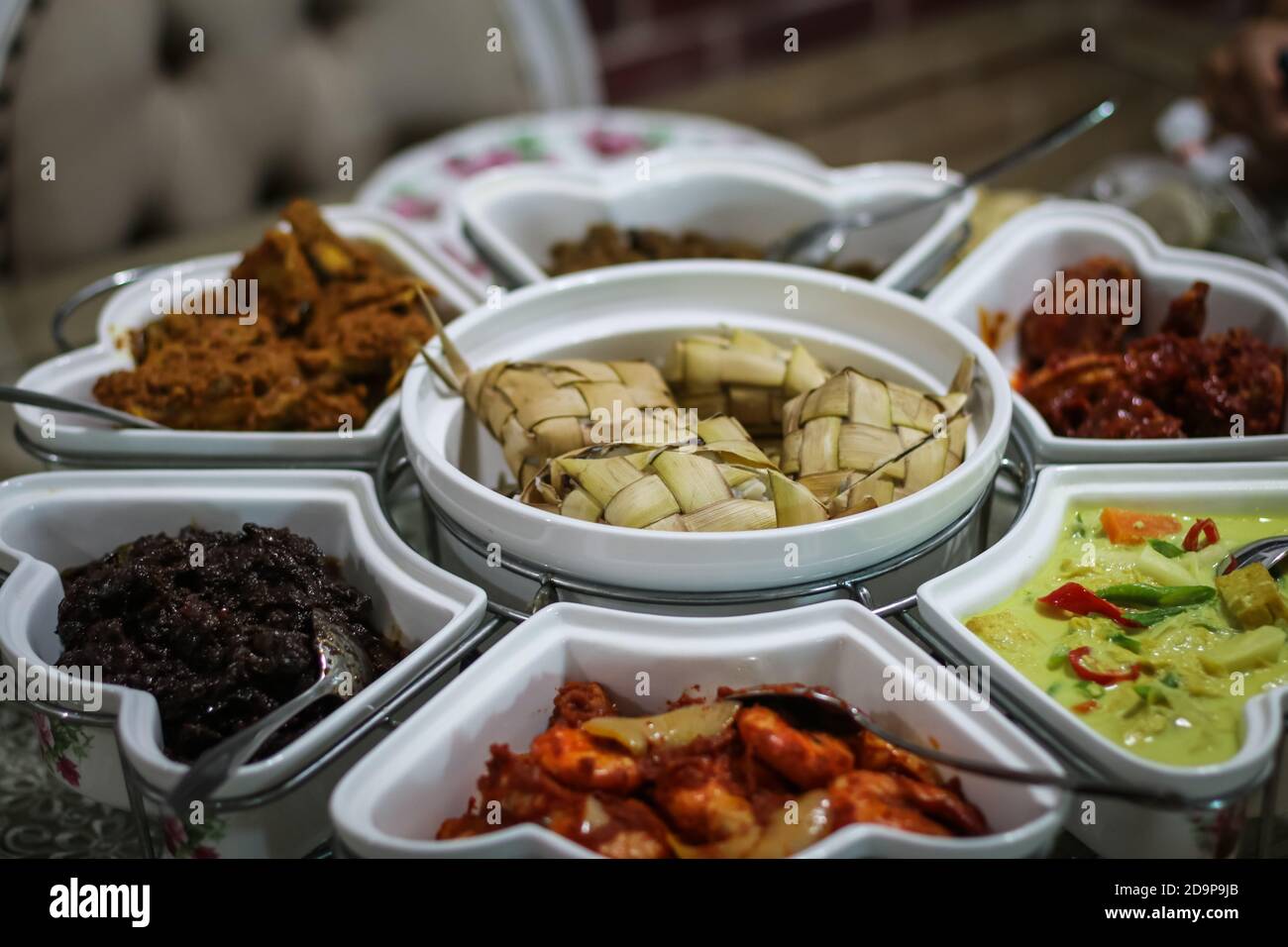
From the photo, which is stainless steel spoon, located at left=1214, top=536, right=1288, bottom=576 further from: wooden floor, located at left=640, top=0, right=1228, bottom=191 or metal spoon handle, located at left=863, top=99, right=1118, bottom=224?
wooden floor, located at left=640, top=0, right=1228, bottom=191

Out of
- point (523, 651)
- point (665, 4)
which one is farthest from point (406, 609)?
point (665, 4)

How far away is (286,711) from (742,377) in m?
0.71

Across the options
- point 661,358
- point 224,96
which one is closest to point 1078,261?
point 661,358

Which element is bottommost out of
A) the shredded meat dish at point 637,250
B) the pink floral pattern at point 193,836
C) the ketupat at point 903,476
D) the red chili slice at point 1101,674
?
the pink floral pattern at point 193,836

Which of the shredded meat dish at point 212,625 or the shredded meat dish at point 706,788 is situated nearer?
the shredded meat dish at point 706,788

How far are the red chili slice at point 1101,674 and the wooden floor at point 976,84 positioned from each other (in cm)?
267

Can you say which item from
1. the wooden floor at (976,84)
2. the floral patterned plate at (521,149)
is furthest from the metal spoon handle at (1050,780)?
the wooden floor at (976,84)

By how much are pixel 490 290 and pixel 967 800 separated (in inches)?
38.2

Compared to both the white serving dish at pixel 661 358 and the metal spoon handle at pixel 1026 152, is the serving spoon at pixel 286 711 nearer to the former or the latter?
the white serving dish at pixel 661 358

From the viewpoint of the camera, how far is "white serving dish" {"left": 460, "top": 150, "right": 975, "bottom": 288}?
1.90 metres

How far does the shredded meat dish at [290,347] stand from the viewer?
1.52 m

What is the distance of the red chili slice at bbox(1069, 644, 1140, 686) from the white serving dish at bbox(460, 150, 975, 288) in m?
0.89

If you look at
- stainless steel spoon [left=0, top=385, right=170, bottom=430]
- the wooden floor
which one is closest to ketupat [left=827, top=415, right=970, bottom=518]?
stainless steel spoon [left=0, top=385, right=170, bottom=430]

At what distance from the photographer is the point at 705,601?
1.18 meters
